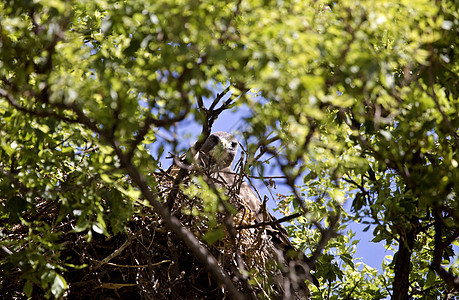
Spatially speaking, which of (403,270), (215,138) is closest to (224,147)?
(215,138)

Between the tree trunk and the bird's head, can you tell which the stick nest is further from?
the bird's head

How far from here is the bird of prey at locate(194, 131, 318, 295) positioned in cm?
414

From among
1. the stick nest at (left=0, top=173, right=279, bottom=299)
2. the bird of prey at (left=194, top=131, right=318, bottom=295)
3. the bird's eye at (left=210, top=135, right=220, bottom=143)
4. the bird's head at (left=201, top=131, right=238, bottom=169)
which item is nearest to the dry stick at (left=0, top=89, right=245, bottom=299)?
the bird of prey at (left=194, top=131, right=318, bottom=295)

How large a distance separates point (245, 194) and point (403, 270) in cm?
153

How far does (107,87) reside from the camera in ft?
7.48

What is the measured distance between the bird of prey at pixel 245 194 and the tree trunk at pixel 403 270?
0.57m

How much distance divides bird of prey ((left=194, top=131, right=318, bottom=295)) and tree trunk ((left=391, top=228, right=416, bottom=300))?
0.57m

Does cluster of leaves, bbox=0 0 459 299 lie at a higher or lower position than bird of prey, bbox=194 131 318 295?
lower

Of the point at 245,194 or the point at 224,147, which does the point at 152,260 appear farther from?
the point at 224,147

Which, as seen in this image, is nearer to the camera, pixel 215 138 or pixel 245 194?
pixel 245 194

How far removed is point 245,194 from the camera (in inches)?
195

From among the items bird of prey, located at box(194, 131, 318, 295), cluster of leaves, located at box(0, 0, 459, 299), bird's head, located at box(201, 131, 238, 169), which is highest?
bird's head, located at box(201, 131, 238, 169)

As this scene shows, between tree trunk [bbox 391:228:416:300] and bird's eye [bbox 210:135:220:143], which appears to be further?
bird's eye [bbox 210:135:220:143]

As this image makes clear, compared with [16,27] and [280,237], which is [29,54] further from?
[280,237]
